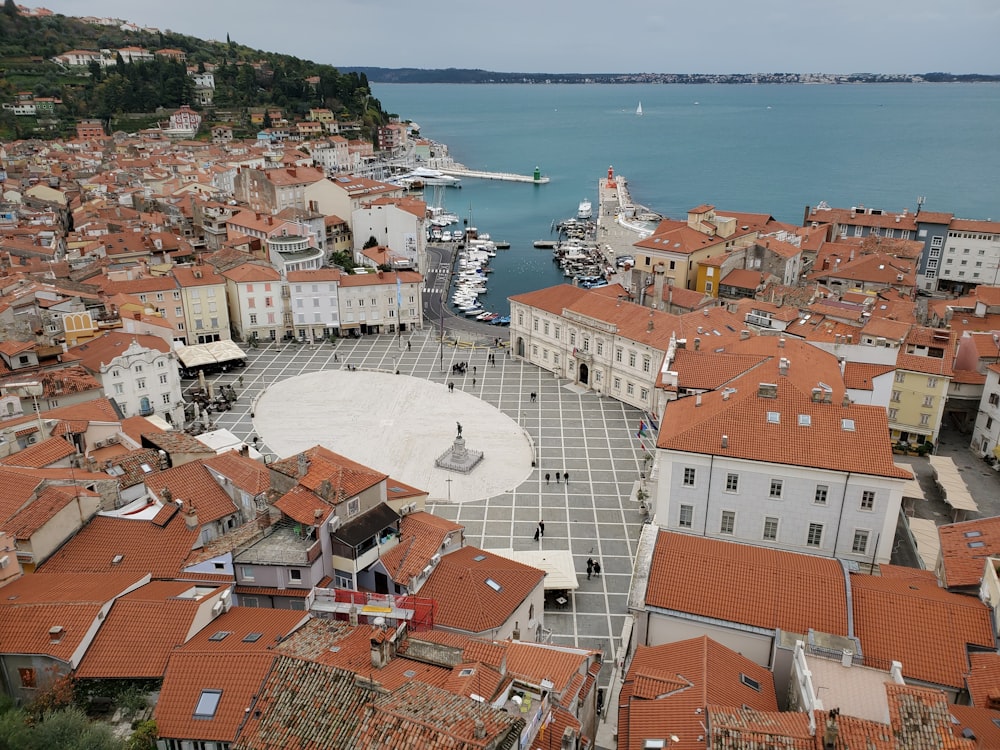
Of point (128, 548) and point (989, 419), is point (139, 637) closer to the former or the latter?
point (128, 548)

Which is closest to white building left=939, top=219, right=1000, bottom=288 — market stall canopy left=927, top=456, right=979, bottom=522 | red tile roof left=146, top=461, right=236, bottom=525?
market stall canopy left=927, top=456, right=979, bottom=522

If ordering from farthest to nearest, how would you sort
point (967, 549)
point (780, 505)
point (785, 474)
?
1. point (780, 505)
2. point (785, 474)
3. point (967, 549)

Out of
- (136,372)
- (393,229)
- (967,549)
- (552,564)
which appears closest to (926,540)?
(967,549)

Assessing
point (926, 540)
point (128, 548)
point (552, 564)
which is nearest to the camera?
point (128, 548)

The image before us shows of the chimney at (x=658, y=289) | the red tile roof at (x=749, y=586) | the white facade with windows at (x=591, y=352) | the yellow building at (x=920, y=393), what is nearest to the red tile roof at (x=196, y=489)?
the red tile roof at (x=749, y=586)

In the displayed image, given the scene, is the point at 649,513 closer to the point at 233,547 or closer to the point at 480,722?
the point at 233,547
